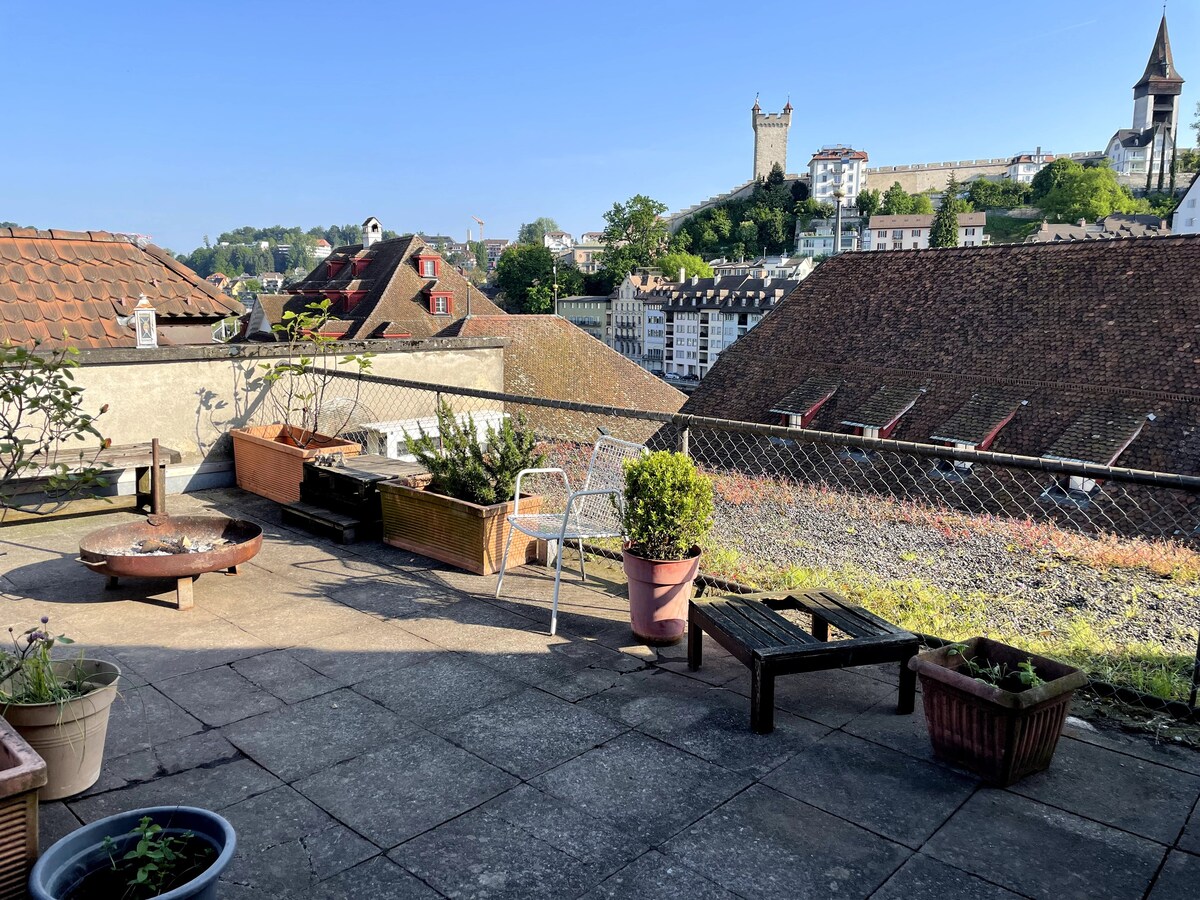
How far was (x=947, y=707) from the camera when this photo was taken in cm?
317

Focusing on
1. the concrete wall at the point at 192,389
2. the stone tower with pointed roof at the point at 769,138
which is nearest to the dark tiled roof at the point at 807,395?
the concrete wall at the point at 192,389

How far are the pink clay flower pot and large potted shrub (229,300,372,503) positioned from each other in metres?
3.62

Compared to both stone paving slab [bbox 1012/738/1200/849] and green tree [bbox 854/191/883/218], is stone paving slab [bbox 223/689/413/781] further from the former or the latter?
green tree [bbox 854/191/883/218]

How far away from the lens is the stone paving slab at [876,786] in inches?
113

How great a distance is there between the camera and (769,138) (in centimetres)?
14225

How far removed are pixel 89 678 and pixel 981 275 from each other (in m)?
30.3

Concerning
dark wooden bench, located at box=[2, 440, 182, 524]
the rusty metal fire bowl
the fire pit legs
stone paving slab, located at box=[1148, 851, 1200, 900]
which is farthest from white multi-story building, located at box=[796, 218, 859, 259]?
stone paving slab, located at box=[1148, 851, 1200, 900]

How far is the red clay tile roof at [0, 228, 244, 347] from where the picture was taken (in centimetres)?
808

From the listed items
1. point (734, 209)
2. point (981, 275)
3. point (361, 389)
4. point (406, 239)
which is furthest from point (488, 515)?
point (734, 209)

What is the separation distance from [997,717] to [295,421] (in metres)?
7.11

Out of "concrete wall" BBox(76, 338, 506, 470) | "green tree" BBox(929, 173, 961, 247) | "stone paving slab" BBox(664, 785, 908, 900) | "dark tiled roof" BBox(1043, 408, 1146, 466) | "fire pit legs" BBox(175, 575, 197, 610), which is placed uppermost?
"green tree" BBox(929, 173, 961, 247)

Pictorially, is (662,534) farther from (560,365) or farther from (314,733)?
(560,365)

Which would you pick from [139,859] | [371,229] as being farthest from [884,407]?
[371,229]

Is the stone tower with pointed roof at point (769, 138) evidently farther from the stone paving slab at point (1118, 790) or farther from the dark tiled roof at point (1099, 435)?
the stone paving slab at point (1118, 790)
